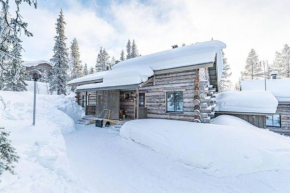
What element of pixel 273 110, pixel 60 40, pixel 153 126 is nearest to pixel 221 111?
pixel 273 110

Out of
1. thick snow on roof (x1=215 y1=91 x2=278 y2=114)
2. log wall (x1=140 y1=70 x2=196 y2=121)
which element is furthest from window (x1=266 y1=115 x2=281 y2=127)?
log wall (x1=140 y1=70 x2=196 y2=121)

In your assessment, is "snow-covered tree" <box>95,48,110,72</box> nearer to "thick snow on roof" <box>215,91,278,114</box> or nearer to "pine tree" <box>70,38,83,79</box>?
"pine tree" <box>70,38,83,79</box>

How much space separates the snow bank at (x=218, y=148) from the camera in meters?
4.66

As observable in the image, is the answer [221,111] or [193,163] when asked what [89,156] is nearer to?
[193,163]

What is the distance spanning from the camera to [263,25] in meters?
10.1

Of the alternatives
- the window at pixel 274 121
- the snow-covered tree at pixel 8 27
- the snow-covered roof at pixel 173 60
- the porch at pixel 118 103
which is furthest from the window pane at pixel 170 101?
the window at pixel 274 121

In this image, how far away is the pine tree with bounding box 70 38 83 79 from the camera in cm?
3306

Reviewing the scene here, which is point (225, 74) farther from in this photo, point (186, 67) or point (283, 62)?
point (186, 67)

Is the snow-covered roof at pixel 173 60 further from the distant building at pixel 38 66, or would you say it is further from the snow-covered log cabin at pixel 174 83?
the distant building at pixel 38 66

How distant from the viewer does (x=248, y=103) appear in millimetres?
10852

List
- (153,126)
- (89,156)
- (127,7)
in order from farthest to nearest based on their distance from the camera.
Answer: (127,7) < (153,126) < (89,156)

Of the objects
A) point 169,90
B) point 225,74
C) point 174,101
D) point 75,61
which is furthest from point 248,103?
point 75,61

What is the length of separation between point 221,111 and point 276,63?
95.0 ft

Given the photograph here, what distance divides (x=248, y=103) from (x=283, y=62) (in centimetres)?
2627
